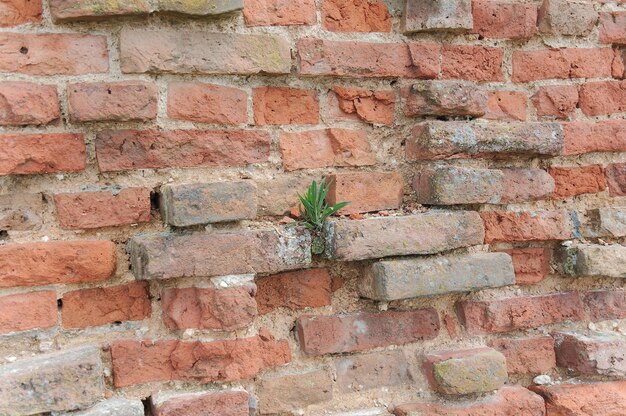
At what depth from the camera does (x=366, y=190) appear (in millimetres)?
1357

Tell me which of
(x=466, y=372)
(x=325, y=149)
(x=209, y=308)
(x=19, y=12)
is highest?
(x=19, y=12)

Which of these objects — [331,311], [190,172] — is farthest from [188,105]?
[331,311]

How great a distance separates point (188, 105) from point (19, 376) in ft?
1.84

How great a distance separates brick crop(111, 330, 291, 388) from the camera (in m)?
1.20

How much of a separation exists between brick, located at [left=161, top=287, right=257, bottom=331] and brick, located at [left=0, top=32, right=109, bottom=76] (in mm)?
440

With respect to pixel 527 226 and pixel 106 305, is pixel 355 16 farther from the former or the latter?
pixel 106 305

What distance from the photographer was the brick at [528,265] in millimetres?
1449

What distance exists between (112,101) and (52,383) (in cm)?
50

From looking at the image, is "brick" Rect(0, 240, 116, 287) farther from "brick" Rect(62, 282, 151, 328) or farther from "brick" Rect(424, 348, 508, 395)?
"brick" Rect(424, 348, 508, 395)

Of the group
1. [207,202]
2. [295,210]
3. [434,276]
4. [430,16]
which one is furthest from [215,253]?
[430,16]

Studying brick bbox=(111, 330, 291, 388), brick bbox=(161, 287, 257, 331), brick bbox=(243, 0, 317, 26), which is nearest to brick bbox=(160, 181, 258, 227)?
brick bbox=(161, 287, 257, 331)

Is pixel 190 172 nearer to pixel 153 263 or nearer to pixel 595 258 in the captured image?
pixel 153 263

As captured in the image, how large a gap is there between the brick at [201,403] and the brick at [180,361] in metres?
0.03

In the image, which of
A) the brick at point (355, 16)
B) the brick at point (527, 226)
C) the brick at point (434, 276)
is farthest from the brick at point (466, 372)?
the brick at point (355, 16)
